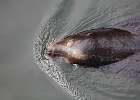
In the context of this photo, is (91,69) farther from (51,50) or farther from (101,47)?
(51,50)

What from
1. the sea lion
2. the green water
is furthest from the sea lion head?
the sea lion

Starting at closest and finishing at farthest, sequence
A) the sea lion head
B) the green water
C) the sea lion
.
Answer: the sea lion
the green water
the sea lion head

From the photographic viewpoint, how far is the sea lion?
17.5 ft

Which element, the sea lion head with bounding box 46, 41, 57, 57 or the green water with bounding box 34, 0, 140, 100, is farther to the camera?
the sea lion head with bounding box 46, 41, 57, 57

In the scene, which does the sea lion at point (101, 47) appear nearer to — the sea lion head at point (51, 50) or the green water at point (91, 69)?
the green water at point (91, 69)

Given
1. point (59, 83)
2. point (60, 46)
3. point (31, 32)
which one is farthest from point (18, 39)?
point (59, 83)

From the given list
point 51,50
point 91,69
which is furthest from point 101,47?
point 51,50

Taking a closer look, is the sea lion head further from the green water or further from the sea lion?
the sea lion

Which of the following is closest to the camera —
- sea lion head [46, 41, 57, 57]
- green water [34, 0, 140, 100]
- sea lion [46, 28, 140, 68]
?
sea lion [46, 28, 140, 68]

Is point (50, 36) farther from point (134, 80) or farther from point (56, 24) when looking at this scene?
point (134, 80)

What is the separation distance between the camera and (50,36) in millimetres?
6344

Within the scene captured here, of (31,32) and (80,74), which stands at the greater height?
(31,32)

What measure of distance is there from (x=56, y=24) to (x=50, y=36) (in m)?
0.37

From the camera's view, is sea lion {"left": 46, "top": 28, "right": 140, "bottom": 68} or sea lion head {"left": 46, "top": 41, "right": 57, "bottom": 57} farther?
sea lion head {"left": 46, "top": 41, "right": 57, "bottom": 57}
